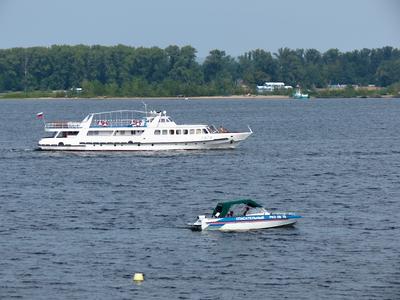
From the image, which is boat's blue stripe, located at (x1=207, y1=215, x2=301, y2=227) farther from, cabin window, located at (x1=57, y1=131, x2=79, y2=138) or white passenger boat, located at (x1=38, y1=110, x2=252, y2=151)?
cabin window, located at (x1=57, y1=131, x2=79, y2=138)

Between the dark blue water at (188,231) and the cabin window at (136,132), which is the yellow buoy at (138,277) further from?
the cabin window at (136,132)

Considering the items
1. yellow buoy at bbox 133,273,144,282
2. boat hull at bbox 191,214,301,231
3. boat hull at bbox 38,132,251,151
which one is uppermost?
boat hull at bbox 191,214,301,231

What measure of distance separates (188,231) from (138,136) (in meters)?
59.5

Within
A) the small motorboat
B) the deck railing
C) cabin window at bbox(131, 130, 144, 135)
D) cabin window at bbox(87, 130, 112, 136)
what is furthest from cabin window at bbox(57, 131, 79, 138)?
the small motorboat

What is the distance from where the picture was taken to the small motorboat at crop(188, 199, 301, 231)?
254 feet

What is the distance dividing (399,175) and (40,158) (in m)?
42.8

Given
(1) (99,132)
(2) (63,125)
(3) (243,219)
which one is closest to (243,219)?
(3) (243,219)

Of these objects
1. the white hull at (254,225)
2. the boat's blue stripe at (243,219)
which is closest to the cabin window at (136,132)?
the white hull at (254,225)

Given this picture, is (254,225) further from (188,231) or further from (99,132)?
(99,132)

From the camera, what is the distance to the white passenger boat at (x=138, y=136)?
13588cm

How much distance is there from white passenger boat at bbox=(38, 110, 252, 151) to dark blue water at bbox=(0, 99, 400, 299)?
7.38 ft

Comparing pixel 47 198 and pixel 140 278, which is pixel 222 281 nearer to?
pixel 140 278

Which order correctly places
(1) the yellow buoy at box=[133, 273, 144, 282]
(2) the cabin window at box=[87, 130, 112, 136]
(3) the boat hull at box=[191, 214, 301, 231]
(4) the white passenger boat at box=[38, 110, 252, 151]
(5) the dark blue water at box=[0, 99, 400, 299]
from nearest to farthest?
(5) the dark blue water at box=[0, 99, 400, 299] < (1) the yellow buoy at box=[133, 273, 144, 282] < (3) the boat hull at box=[191, 214, 301, 231] < (4) the white passenger boat at box=[38, 110, 252, 151] < (2) the cabin window at box=[87, 130, 112, 136]

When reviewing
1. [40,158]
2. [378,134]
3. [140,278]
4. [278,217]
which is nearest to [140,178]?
[40,158]
